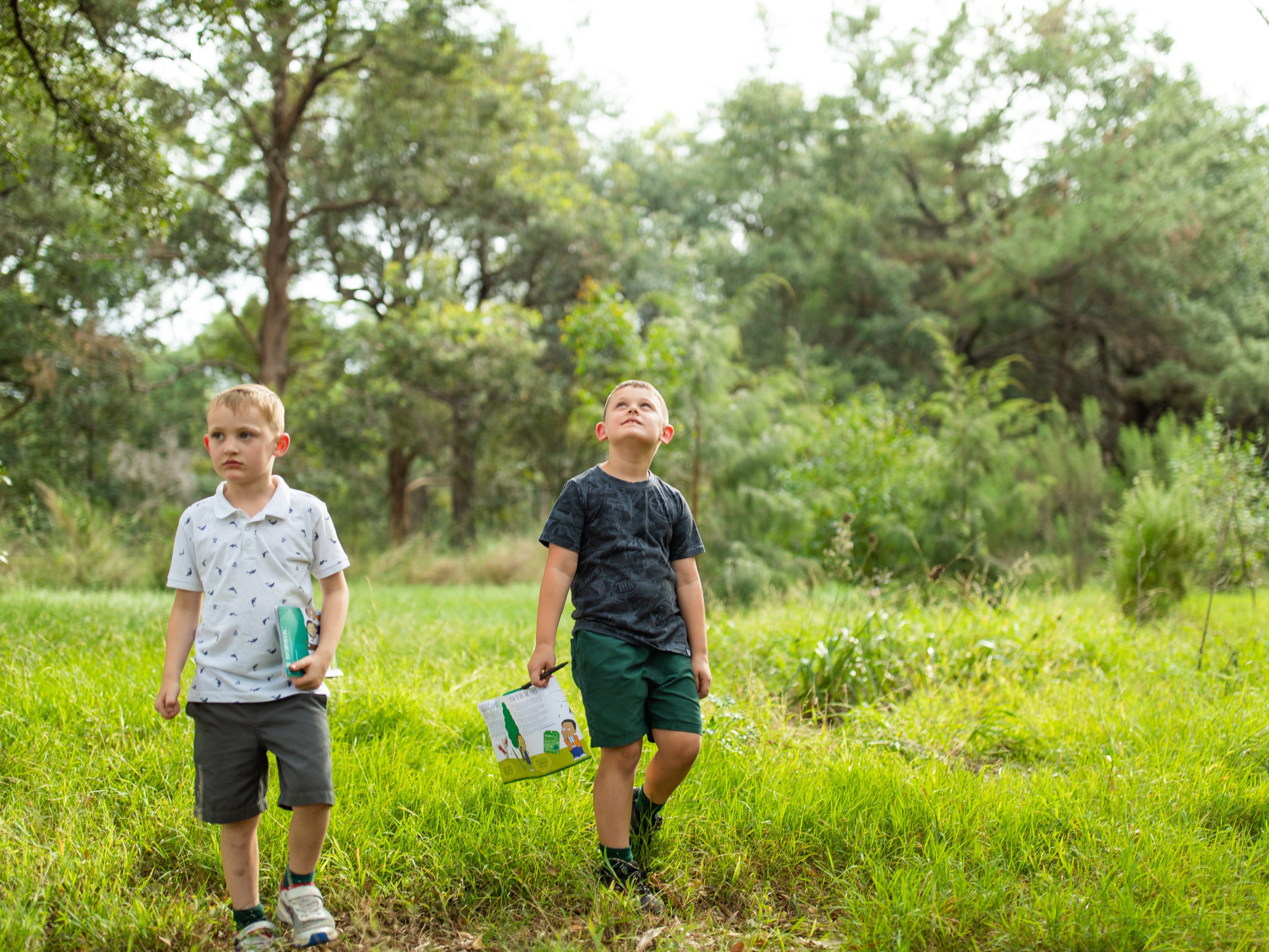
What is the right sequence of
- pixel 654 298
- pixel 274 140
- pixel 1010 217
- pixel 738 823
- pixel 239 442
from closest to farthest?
1. pixel 239 442
2. pixel 738 823
3. pixel 654 298
4. pixel 274 140
5. pixel 1010 217

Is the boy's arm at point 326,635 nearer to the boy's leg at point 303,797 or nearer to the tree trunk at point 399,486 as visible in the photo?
the boy's leg at point 303,797

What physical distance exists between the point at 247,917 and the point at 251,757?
46 cm

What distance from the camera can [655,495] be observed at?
2.84m

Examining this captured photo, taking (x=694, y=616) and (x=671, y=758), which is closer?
(x=671, y=758)

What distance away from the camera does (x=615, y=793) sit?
8.59 ft

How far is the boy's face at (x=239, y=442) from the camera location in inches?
93.6

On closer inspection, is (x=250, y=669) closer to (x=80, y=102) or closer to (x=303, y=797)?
(x=303, y=797)

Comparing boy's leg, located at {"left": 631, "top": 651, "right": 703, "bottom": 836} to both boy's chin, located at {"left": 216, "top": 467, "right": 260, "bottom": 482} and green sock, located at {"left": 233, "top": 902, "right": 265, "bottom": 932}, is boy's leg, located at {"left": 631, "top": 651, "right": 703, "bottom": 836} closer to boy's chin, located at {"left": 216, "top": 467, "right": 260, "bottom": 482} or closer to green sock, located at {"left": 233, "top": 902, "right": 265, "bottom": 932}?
green sock, located at {"left": 233, "top": 902, "right": 265, "bottom": 932}

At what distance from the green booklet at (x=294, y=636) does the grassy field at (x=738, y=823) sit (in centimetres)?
82

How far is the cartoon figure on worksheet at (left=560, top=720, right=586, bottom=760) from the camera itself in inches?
107

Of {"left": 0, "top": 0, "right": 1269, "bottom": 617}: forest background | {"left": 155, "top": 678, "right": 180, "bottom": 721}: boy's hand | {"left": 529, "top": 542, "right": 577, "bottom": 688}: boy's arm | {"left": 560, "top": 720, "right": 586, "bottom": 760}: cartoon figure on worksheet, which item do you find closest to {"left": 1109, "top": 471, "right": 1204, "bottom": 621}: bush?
{"left": 0, "top": 0, "right": 1269, "bottom": 617}: forest background

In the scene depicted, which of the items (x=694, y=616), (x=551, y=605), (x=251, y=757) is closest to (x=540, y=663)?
(x=551, y=605)

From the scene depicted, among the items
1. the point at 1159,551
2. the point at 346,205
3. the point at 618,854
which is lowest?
the point at 618,854

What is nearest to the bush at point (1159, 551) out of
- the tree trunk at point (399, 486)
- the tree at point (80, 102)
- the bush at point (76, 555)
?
the tree at point (80, 102)
